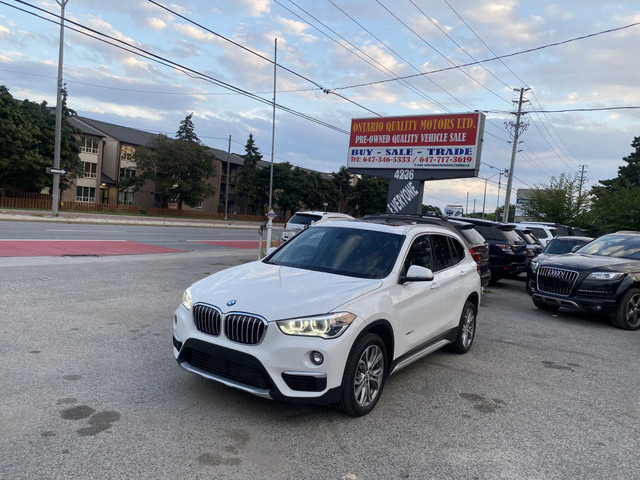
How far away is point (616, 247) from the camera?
9.71 meters

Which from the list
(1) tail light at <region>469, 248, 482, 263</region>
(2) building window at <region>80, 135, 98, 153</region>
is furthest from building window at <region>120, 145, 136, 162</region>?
(1) tail light at <region>469, 248, 482, 263</region>

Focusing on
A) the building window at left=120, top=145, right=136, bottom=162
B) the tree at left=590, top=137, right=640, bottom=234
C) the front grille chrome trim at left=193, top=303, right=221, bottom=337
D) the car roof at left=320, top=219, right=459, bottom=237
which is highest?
the building window at left=120, top=145, right=136, bottom=162

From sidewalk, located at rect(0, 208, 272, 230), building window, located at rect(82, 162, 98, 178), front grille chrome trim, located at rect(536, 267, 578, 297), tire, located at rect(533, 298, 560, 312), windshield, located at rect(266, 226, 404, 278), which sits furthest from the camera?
building window, located at rect(82, 162, 98, 178)

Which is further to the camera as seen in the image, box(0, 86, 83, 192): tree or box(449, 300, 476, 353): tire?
box(0, 86, 83, 192): tree

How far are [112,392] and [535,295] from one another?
8.11m

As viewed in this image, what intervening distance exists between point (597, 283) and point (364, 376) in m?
6.39

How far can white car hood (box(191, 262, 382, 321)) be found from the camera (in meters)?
3.79

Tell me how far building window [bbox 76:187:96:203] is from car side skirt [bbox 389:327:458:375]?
200 ft

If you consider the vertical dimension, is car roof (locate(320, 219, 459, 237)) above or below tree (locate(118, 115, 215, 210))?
below

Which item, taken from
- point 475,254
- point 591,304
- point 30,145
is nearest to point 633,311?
point 591,304

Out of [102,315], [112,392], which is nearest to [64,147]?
[102,315]

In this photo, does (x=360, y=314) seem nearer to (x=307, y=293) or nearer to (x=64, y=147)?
(x=307, y=293)

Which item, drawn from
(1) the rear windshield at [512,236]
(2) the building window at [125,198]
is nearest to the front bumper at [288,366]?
(1) the rear windshield at [512,236]

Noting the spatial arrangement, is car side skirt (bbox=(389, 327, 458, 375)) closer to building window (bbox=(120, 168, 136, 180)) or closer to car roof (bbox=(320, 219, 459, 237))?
car roof (bbox=(320, 219, 459, 237))
